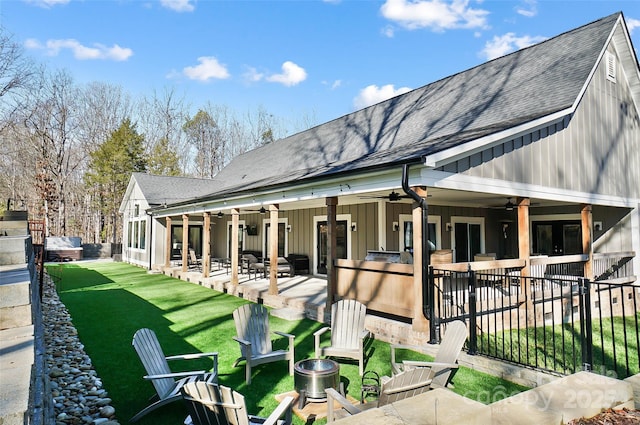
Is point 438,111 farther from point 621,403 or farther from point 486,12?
point 621,403

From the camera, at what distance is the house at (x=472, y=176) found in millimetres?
6848

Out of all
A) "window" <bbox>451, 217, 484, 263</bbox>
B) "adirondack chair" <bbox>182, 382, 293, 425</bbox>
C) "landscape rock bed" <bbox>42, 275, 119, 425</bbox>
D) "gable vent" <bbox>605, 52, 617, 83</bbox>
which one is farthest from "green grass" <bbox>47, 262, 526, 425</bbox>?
"gable vent" <bbox>605, 52, 617, 83</bbox>

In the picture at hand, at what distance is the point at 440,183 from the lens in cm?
632

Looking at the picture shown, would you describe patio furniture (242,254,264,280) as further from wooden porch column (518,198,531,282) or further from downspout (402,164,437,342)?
wooden porch column (518,198,531,282)

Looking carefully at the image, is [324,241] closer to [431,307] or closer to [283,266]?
[283,266]

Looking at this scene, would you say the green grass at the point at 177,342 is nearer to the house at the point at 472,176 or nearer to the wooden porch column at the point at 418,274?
the wooden porch column at the point at 418,274

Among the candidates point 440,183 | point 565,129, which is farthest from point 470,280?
point 565,129

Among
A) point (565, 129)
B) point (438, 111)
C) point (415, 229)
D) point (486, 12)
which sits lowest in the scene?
point (415, 229)

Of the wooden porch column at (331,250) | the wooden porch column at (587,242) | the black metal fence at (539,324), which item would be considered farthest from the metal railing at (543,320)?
the wooden porch column at (331,250)

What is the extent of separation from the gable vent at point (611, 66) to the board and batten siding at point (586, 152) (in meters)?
0.13

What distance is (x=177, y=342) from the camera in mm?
6609

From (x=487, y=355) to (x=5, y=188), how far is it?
35.7m

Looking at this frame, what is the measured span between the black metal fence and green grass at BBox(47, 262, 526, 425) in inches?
38.5

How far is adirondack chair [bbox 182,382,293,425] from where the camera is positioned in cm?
270
